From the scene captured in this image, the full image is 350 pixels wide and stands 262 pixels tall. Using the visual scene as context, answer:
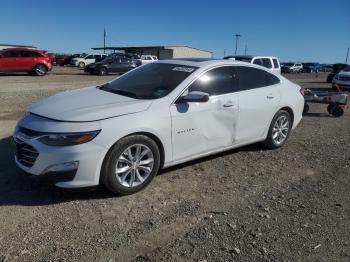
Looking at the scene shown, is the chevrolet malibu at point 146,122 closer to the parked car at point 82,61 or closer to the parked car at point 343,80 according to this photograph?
the parked car at point 343,80

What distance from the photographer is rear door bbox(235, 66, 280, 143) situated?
573 centimetres

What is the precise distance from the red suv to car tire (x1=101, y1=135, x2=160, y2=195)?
21157 mm

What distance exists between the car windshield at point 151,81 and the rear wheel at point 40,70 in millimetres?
20101

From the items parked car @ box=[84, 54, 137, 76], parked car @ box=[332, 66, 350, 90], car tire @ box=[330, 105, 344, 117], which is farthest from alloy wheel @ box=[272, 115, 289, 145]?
parked car @ box=[84, 54, 137, 76]

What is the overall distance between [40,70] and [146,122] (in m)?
21.8

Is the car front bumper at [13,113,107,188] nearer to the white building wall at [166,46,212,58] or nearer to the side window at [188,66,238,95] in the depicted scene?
the side window at [188,66,238,95]

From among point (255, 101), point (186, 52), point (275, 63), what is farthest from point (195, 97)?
point (186, 52)

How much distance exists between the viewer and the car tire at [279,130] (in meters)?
6.42

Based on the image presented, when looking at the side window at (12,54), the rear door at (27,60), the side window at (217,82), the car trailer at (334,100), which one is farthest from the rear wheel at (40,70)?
the side window at (217,82)

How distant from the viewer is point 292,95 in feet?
22.0

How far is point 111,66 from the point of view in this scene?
97.7ft

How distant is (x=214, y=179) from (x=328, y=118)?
6653mm

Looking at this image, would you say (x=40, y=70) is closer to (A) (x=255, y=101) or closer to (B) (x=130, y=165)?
(A) (x=255, y=101)

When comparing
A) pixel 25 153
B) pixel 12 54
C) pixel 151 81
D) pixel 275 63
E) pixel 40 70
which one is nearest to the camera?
pixel 25 153
